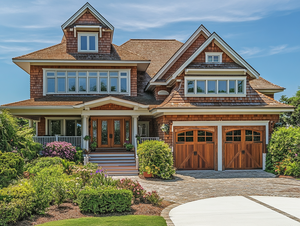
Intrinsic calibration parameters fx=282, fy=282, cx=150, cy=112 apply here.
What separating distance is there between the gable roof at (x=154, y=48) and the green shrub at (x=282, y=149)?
1081 centimetres

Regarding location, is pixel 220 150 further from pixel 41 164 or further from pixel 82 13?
pixel 82 13

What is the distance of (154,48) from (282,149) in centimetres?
1409

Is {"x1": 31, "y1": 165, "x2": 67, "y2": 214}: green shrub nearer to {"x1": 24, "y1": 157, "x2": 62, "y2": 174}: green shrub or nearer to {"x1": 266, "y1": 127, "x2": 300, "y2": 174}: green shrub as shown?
{"x1": 24, "y1": 157, "x2": 62, "y2": 174}: green shrub

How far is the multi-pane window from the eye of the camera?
1972 centimetres

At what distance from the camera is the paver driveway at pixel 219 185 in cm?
1082

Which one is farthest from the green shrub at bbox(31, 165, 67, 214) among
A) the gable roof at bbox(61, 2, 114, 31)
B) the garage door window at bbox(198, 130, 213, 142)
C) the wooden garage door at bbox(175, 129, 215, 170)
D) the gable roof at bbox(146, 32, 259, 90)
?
the gable roof at bbox(61, 2, 114, 31)

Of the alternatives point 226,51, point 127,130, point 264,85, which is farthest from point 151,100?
point 264,85

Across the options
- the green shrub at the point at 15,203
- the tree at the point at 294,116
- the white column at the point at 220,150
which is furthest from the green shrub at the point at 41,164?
the tree at the point at 294,116

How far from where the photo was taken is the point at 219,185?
12531 mm

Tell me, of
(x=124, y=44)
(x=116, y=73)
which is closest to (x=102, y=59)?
(x=116, y=73)

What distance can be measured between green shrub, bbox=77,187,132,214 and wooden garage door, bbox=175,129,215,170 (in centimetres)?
862

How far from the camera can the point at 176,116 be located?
16297 mm

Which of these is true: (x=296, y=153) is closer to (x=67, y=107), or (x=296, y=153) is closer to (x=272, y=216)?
(x=272, y=216)

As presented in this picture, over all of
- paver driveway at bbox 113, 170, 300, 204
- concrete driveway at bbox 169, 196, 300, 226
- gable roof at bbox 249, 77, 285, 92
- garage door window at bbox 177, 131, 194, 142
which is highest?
gable roof at bbox 249, 77, 285, 92
